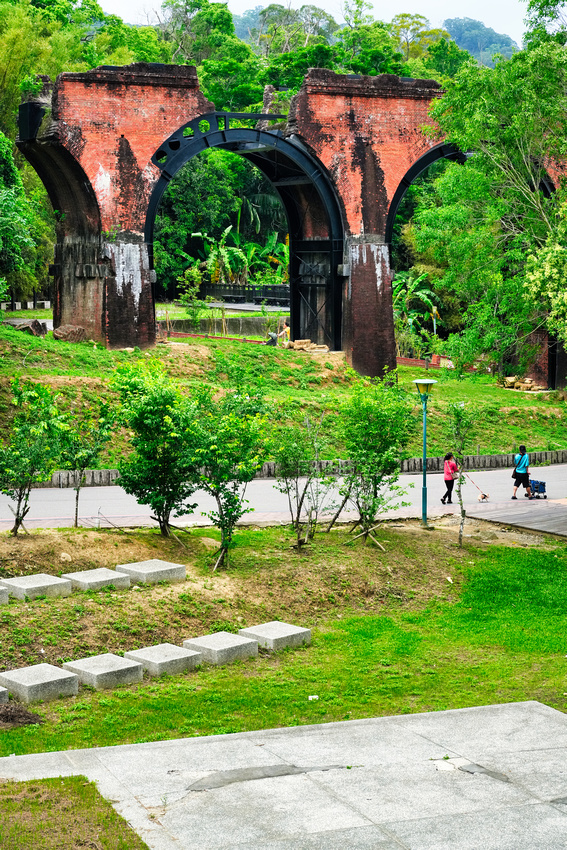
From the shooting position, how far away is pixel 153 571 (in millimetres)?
11289

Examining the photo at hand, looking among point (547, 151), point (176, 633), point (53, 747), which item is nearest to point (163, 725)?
point (53, 747)

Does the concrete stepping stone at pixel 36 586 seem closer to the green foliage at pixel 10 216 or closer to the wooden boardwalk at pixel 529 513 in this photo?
the wooden boardwalk at pixel 529 513

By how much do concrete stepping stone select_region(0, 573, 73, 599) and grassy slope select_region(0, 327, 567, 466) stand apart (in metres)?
8.54

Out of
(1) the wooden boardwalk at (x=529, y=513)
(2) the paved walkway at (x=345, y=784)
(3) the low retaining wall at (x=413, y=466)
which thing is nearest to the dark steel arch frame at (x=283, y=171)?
(3) the low retaining wall at (x=413, y=466)

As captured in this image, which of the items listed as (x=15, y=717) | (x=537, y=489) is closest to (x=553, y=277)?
(x=537, y=489)

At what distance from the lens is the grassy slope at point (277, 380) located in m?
21.8

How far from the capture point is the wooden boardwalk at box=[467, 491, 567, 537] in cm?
1581

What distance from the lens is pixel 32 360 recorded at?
22703 mm

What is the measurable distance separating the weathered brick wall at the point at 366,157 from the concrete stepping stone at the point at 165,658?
19321mm

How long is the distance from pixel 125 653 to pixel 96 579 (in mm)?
1740

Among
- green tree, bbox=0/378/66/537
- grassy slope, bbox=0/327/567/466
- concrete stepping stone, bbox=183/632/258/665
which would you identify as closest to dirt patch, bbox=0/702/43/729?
concrete stepping stone, bbox=183/632/258/665

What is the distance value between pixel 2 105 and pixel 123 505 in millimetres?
28925

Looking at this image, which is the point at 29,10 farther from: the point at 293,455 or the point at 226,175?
the point at 293,455

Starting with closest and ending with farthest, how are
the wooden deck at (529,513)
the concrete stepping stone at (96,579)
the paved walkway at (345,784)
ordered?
the paved walkway at (345,784) < the concrete stepping stone at (96,579) < the wooden deck at (529,513)
